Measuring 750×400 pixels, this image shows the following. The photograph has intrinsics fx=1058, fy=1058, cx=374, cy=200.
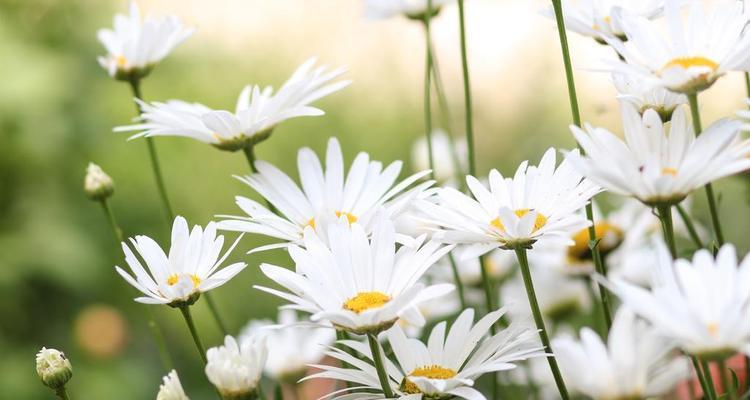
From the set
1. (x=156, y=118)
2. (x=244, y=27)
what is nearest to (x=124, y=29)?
(x=156, y=118)

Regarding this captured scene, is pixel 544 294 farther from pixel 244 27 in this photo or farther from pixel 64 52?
pixel 244 27

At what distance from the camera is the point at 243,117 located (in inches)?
25.9

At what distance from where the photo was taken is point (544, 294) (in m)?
1.07

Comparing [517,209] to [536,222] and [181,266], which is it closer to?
[536,222]

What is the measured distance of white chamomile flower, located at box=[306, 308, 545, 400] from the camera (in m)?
0.52

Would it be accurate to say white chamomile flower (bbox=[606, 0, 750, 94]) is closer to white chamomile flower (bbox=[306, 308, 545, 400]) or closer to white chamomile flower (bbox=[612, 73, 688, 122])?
white chamomile flower (bbox=[612, 73, 688, 122])

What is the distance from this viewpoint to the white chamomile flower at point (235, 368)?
0.53 m

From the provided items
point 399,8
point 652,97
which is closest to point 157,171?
point 399,8

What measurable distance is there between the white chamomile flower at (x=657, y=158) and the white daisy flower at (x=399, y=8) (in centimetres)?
41

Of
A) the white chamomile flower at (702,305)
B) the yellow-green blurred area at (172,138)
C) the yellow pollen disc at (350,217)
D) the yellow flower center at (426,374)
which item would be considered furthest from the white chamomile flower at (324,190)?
the yellow-green blurred area at (172,138)

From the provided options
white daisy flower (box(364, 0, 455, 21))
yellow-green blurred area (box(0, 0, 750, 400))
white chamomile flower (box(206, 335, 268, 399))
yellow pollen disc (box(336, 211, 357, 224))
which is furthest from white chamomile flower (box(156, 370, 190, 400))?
yellow-green blurred area (box(0, 0, 750, 400))

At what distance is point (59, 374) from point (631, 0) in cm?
41

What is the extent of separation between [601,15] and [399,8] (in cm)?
30

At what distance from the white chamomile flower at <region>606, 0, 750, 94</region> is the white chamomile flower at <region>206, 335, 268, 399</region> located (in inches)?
9.1
